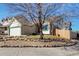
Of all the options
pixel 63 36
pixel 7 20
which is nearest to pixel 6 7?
pixel 7 20

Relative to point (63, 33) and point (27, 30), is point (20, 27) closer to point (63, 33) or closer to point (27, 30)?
point (27, 30)

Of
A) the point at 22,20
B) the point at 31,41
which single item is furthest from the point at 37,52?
the point at 22,20

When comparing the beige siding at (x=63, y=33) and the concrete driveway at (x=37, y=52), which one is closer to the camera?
the concrete driveway at (x=37, y=52)

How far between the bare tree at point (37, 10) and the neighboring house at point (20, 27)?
138 mm

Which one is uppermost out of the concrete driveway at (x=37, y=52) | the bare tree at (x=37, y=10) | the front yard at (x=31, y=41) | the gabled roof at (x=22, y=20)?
the bare tree at (x=37, y=10)

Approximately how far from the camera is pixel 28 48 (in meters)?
20.0

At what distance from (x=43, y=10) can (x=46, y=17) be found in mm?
204

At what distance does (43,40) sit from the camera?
20094mm

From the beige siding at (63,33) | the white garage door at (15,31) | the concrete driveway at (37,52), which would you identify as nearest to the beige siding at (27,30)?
the white garage door at (15,31)

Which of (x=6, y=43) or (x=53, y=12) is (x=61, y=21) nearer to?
(x=53, y=12)

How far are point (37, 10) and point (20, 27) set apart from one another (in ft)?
2.13

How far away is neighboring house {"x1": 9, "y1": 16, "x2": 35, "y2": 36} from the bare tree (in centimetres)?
14

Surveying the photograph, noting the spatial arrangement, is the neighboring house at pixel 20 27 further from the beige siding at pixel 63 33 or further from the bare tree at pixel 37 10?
the beige siding at pixel 63 33

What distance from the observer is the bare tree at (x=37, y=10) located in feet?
65.5
